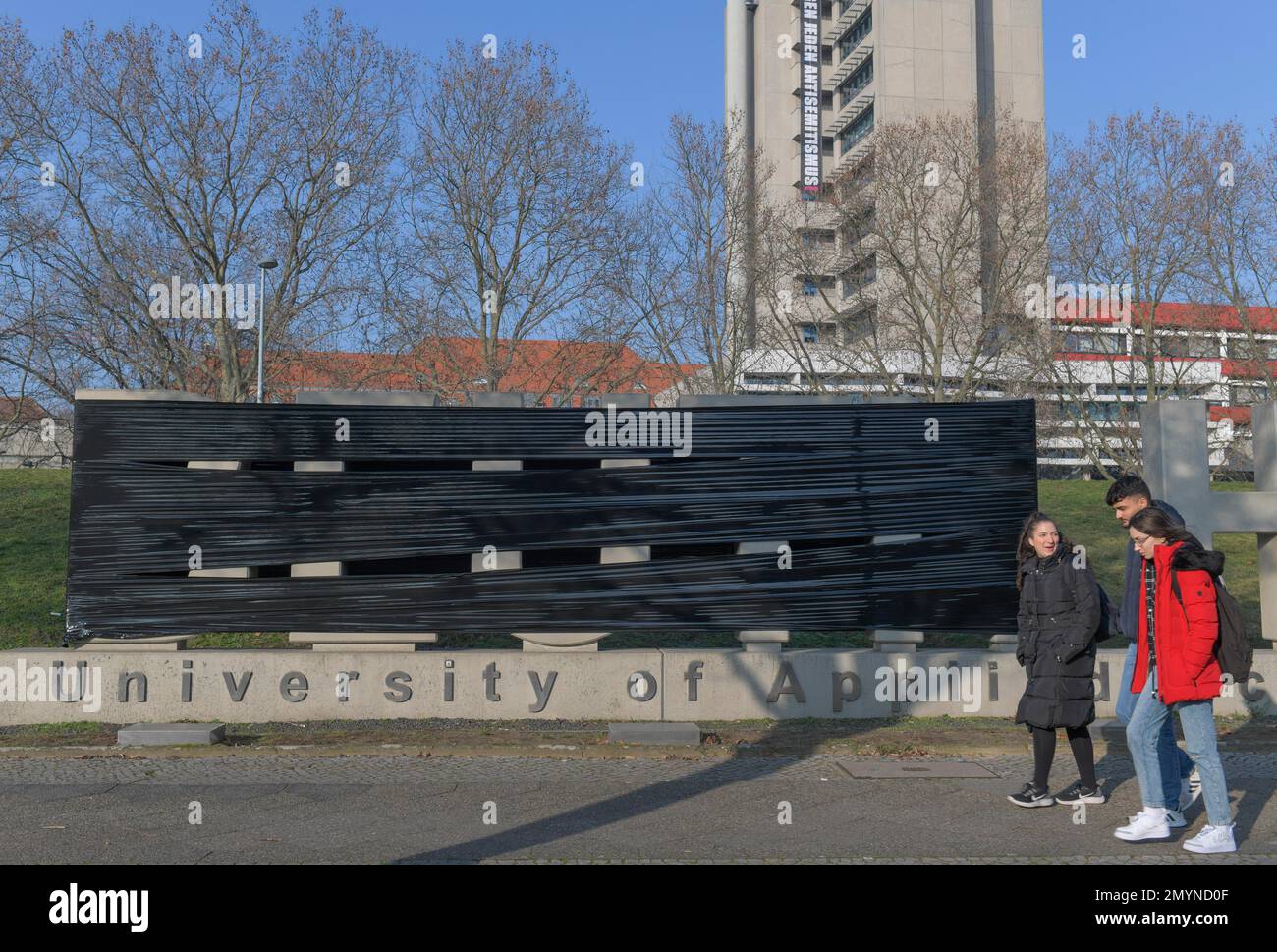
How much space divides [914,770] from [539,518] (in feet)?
12.3

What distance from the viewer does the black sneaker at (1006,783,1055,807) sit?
21.8 feet

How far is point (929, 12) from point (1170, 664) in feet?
253

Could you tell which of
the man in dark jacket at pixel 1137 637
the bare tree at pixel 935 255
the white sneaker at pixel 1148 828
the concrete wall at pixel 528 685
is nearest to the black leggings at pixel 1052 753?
the man in dark jacket at pixel 1137 637

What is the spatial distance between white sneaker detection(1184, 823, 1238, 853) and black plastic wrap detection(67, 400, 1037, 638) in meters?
3.91

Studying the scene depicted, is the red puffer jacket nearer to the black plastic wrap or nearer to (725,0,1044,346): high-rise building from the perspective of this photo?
the black plastic wrap

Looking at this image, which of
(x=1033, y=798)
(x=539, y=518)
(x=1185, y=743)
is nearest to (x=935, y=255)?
(x=539, y=518)

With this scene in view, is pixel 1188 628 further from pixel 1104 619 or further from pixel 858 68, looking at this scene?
pixel 858 68

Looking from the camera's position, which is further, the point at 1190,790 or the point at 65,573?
the point at 65,573

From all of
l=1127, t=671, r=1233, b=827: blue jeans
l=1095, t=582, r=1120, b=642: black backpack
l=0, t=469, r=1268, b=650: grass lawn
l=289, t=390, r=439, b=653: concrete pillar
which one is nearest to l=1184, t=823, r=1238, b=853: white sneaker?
l=1127, t=671, r=1233, b=827: blue jeans

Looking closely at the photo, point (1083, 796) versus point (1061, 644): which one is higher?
point (1061, 644)

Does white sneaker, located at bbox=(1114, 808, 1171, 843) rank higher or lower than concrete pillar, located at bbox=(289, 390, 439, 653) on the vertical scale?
lower

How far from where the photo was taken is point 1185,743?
19.8ft

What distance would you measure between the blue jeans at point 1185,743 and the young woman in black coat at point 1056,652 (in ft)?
1.39
